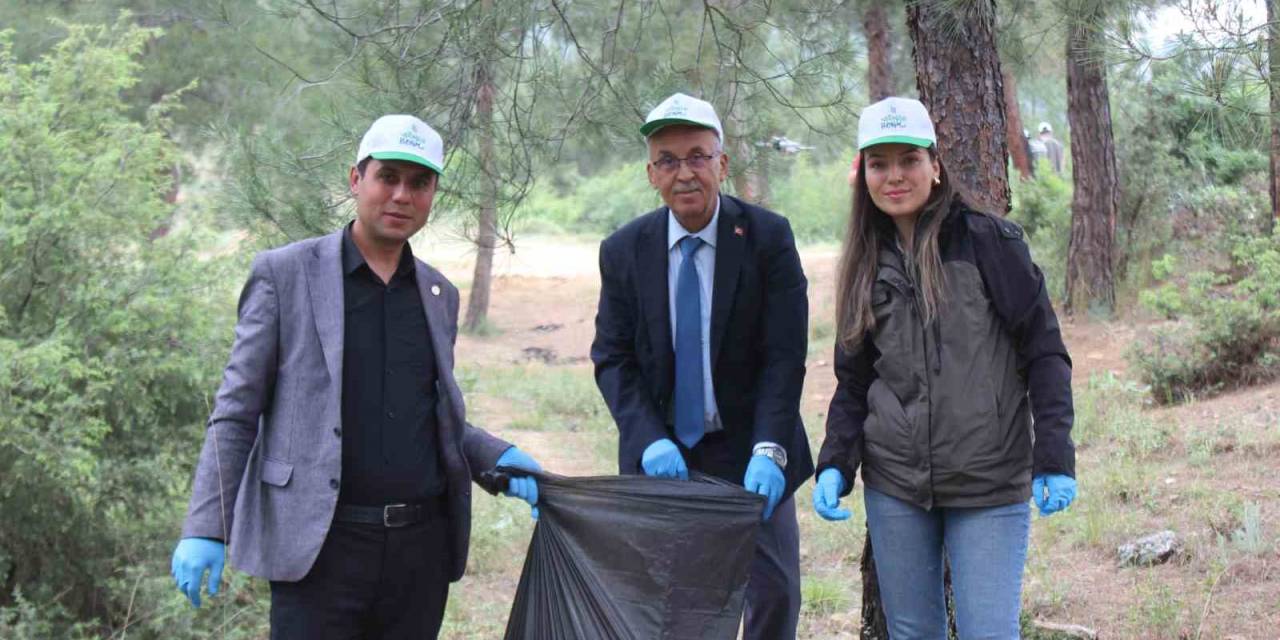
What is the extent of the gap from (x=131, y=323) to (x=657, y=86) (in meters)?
2.69

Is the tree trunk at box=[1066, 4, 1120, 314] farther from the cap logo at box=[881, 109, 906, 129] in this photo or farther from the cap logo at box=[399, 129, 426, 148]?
the cap logo at box=[399, 129, 426, 148]

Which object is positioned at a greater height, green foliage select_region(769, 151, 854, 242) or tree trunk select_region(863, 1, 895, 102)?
green foliage select_region(769, 151, 854, 242)

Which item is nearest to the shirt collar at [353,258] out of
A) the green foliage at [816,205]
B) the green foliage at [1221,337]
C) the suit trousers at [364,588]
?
the suit trousers at [364,588]

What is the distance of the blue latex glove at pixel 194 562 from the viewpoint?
245 cm

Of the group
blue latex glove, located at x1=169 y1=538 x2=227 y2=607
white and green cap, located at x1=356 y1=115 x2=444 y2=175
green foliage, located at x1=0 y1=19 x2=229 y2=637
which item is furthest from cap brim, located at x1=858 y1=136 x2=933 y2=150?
green foliage, located at x1=0 y1=19 x2=229 y2=637

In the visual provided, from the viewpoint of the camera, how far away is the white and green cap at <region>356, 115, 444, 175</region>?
2576 mm

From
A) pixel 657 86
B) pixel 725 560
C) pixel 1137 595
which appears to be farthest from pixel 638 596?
pixel 657 86

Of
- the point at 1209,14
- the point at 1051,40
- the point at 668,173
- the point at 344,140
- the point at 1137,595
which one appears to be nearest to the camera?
the point at 668,173

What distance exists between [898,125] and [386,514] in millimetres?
1371

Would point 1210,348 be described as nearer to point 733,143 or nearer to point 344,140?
point 733,143

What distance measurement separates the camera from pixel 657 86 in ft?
17.4

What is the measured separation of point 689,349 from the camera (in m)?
2.90

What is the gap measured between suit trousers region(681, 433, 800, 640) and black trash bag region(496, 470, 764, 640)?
21cm

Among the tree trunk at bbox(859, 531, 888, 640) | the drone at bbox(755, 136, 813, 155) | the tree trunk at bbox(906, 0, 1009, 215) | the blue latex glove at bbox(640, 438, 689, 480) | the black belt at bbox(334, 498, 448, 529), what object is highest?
the drone at bbox(755, 136, 813, 155)
